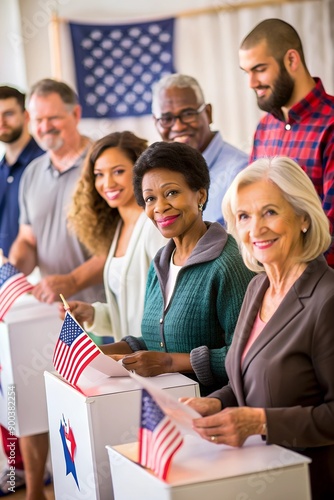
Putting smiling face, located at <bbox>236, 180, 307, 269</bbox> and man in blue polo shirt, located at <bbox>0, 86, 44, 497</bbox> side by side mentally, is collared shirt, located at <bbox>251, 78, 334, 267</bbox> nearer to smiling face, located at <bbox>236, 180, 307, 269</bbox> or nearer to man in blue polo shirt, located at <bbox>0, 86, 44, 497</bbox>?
smiling face, located at <bbox>236, 180, 307, 269</bbox>

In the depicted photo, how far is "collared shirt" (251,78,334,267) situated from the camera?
292 cm

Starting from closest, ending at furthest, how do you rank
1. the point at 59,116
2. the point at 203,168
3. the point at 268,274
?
the point at 268,274, the point at 203,168, the point at 59,116

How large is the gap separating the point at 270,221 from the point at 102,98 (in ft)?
15.1

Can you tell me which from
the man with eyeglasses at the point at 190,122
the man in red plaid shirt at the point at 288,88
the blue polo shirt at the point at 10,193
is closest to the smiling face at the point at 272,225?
the man in red plaid shirt at the point at 288,88

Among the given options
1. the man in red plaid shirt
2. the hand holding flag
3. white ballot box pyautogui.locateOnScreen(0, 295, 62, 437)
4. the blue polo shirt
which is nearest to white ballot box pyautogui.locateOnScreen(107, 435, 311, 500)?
the hand holding flag

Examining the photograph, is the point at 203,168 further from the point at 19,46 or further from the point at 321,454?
the point at 19,46

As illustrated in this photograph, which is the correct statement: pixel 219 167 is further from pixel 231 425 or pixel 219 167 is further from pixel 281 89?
pixel 231 425

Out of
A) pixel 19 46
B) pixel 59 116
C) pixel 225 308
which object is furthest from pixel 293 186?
pixel 19 46

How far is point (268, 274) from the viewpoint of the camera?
2117 mm

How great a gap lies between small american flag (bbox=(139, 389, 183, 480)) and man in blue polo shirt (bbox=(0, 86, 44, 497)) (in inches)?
116

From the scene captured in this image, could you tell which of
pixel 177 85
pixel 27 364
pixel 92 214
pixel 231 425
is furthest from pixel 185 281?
pixel 27 364

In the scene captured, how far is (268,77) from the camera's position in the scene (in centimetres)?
311

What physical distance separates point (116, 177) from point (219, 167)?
1.40ft

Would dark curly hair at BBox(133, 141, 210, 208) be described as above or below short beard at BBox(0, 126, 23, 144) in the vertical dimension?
below
